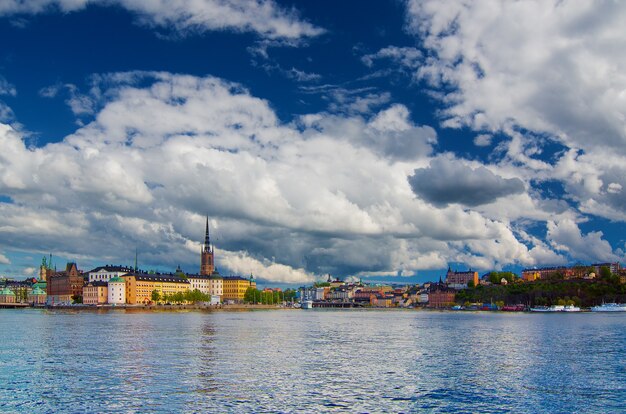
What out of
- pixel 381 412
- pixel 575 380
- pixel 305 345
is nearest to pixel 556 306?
pixel 305 345

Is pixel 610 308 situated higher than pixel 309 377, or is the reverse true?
pixel 309 377

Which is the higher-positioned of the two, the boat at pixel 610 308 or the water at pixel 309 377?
the water at pixel 309 377

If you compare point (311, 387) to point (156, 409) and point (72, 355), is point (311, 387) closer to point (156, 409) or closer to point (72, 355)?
point (156, 409)

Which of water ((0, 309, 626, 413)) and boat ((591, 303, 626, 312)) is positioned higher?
water ((0, 309, 626, 413))

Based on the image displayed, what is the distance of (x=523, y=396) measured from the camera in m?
30.1

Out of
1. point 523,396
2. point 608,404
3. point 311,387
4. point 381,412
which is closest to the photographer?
point 381,412

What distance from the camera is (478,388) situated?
32.2 m

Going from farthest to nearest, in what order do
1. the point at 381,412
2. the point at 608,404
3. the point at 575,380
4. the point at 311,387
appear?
the point at 575,380
the point at 311,387
the point at 608,404
the point at 381,412

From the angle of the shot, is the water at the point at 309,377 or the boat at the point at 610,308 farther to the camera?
the boat at the point at 610,308

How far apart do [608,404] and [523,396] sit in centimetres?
361

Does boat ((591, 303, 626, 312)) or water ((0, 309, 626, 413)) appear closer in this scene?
water ((0, 309, 626, 413))

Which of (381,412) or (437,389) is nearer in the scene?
(381,412)

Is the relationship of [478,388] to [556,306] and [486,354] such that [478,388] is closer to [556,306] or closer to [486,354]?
[486,354]

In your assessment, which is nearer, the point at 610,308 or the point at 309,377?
the point at 309,377
